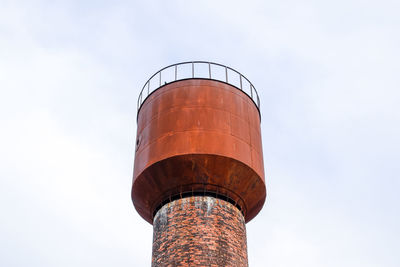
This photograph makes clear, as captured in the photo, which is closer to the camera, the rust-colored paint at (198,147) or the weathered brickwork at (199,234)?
the weathered brickwork at (199,234)

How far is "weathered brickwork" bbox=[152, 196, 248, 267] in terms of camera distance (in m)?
11.4

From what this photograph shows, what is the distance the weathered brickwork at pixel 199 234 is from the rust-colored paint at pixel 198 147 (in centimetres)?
41

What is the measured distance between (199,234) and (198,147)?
203 centimetres

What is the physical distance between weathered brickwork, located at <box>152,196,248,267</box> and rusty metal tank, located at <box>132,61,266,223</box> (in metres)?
0.32

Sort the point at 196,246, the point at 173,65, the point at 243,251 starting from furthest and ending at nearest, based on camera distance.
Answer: the point at 173,65
the point at 243,251
the point at 196,246

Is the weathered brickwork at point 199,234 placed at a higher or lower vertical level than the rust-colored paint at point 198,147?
lower

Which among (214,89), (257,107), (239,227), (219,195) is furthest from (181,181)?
(257,107)

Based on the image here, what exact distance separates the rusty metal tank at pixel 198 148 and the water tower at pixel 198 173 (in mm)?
24

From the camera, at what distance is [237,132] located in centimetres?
1280

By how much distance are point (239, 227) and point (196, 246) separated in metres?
1.49

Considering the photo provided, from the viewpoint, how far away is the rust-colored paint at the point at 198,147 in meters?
12.2

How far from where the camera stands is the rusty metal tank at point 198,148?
12.2m

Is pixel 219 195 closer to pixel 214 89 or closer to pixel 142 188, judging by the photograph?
pixel 142 188

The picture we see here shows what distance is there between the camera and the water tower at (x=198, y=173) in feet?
38.6
